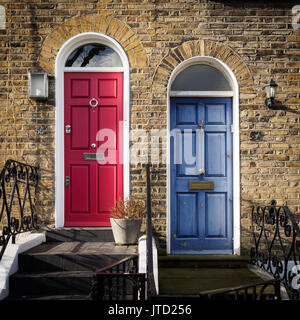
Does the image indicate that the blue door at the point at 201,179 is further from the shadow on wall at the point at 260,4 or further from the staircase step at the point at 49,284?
the staircase step at the point at 49,284

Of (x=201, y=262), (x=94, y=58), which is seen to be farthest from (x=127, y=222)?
(x=94, y=58)

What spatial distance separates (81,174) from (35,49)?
1.91 meters

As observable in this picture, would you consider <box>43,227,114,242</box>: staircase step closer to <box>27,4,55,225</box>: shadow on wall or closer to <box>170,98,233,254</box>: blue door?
<box>27,4,55,225</box>: shadow on wall

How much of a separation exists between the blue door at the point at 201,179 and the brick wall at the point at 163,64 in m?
0.24

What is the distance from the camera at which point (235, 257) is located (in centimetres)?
463

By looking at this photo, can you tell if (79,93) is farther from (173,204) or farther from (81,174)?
(173,204)

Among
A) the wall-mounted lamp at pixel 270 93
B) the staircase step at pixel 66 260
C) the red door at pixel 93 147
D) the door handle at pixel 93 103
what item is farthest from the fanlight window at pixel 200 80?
the staircase step at pixel 66 260

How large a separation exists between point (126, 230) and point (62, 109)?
1.99 m

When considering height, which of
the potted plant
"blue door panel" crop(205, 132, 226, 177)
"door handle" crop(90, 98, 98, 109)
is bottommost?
the potted plant

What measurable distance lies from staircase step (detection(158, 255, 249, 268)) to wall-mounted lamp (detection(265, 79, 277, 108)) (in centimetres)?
219

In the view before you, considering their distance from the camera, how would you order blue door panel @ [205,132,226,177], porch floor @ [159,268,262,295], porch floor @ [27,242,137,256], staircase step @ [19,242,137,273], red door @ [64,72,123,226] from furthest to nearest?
blue door panel @ [205,132,226,177] → red door @ [64,72,123,226] → porch floor @ [27,242,137,256] → staircase step @ [19,242,137,273] → porch floor @ [159,268,262,295]

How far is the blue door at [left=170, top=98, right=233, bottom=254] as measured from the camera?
4.88 meters

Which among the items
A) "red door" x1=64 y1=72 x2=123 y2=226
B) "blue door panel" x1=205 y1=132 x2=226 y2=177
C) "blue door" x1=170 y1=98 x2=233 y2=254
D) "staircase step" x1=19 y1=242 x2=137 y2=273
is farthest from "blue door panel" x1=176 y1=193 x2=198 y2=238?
"staircase step" x1=19 y1=242 x2=137 y2=273

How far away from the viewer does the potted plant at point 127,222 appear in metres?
4.21
